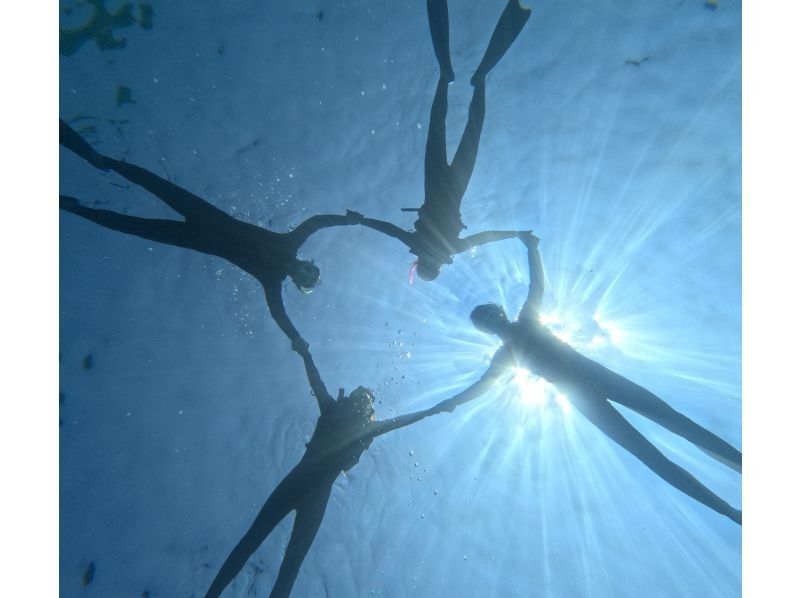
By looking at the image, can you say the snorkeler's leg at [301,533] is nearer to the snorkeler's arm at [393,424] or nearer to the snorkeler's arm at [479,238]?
the snorkeler's arm at [393,424]

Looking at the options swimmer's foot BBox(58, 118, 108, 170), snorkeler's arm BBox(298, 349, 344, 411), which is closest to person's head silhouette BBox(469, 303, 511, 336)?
snorkeler's arm BBox(298, 349, 344, 411)

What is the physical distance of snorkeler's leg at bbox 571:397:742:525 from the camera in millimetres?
6266

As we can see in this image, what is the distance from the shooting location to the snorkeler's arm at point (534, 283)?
23.2ft

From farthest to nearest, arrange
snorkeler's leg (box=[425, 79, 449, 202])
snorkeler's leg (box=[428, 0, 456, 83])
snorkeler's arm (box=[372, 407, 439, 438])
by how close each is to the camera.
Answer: snorkeler's leg (box=[425, 79, 449, 202]) → snorkeler's arm (box=[372, 407, 439, 438]) → snorkeler's leg (box=[428, 0, 456, 83])

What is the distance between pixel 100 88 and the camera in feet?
21.0

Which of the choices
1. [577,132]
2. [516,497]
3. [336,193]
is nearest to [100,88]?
[336,193]

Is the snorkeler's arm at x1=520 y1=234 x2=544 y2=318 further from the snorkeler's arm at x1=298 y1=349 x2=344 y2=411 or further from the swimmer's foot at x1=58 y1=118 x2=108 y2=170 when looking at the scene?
the swimmer's foot at x1=58 y1=118 x2=108 y2=170

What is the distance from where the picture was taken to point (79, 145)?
5.55 meters

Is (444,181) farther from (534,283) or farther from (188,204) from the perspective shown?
(188,204)

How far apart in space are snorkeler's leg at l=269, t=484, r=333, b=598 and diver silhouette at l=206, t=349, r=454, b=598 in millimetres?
18

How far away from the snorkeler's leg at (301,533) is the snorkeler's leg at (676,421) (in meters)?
5.44

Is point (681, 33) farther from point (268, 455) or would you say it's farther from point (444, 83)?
point (268, 455)

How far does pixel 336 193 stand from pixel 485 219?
10.7 feet

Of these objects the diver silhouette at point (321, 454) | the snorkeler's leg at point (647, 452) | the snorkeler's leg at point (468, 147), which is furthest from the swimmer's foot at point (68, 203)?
the snorkeler's leg at point (647, 452)
